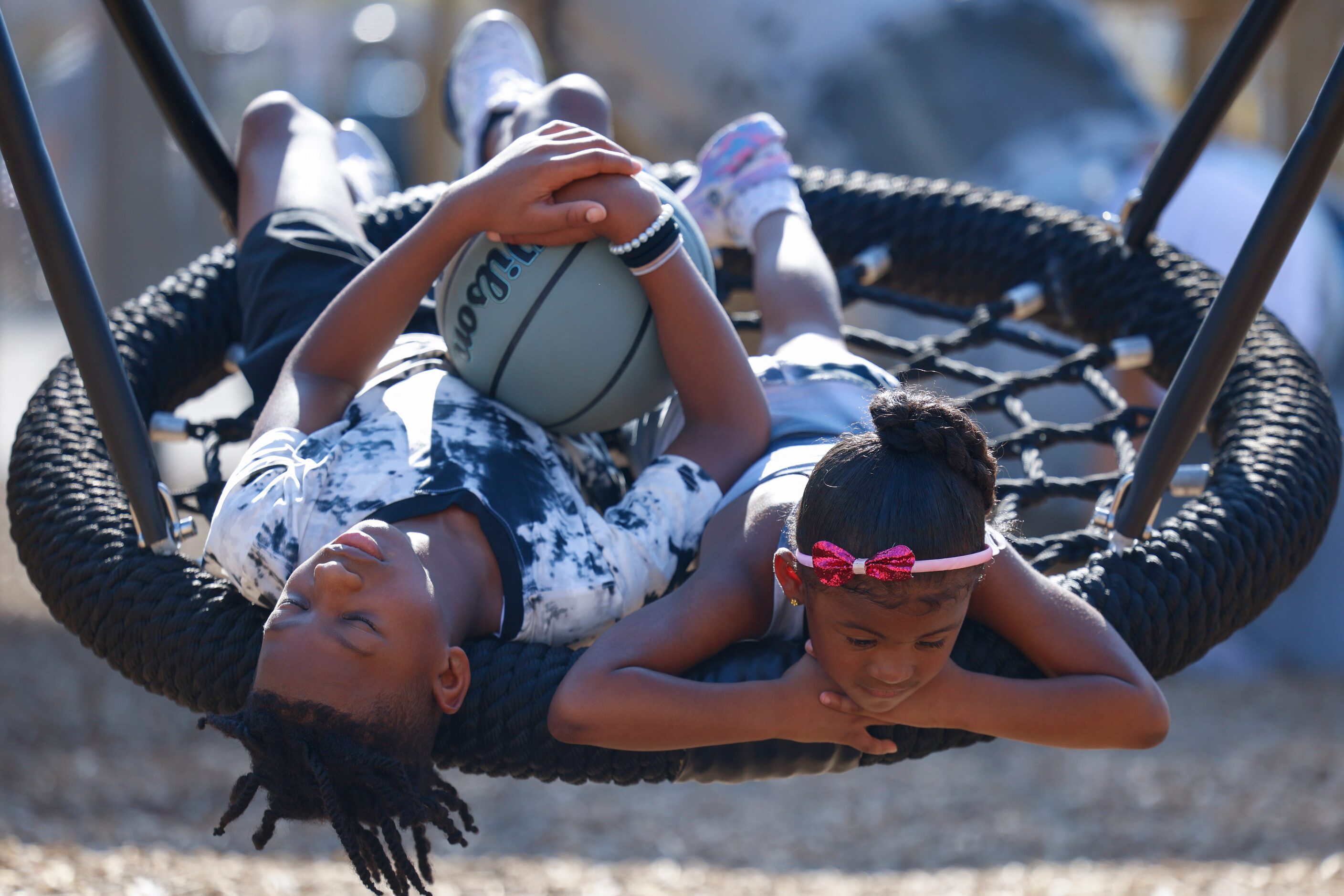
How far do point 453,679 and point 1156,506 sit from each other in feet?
2.77

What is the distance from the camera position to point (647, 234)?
145 cm

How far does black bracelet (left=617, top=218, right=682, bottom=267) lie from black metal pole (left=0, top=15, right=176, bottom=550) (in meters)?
0.59

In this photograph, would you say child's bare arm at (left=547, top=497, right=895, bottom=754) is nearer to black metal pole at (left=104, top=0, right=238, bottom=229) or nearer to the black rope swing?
the black rope swing

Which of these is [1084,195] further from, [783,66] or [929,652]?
[929,652]

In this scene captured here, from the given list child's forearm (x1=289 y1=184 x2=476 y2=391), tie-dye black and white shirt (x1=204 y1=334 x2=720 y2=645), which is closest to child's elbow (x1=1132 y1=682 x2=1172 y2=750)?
tie-dye black and white shirt (x1=204 y1=334 x2=720 y2=645)

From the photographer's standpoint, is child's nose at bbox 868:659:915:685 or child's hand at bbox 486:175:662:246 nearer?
child's nose at bbox 868:659:915:685

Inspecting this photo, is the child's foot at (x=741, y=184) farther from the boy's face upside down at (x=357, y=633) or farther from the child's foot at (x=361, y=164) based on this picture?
the boy's face upside down at (x=357, y=633)

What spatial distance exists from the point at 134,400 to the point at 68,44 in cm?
999

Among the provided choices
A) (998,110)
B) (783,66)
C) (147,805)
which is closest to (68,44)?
(783,66)

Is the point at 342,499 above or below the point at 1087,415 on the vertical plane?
above

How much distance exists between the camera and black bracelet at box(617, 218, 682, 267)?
1.45 meters

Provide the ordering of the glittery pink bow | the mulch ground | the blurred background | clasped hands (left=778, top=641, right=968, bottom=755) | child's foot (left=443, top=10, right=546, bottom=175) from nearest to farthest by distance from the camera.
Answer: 1. the glittery pink bow
2. clasped hands (left=778, top=641, right=968, bottom=755)
3. child's foot (left=443, top=10, right=546, bottom=175)
4. the mulch ground
5. the blurred background

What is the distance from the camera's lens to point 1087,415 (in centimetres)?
521

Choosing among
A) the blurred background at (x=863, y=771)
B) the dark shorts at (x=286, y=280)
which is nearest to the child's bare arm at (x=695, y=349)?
the dark shorts at (x=286, y=280)
